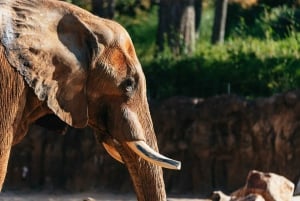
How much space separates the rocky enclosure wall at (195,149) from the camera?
13.8 m

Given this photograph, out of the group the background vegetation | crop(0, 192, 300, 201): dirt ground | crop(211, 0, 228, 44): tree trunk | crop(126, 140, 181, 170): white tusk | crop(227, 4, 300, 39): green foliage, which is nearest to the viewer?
crop(126, 140, 181, 170): white tusk

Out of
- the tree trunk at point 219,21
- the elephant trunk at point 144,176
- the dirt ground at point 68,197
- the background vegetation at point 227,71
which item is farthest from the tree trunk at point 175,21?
the elephant trunk at point 144,176

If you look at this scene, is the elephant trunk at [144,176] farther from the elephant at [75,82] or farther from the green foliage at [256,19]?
the green foliage at [256,19]

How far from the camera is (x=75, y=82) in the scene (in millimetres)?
7465

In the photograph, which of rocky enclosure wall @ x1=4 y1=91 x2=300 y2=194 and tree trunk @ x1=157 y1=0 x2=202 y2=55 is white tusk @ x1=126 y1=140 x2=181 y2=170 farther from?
tree trunk @ x1=157 y1=0 x2=202 y2=55

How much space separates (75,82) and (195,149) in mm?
6730

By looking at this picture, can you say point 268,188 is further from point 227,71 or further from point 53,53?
point 227,71

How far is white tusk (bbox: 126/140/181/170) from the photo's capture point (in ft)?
24.6

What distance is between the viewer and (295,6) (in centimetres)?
2027

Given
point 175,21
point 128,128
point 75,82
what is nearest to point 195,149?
point 175,21

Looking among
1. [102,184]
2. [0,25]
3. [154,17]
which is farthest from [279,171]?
[154,17]

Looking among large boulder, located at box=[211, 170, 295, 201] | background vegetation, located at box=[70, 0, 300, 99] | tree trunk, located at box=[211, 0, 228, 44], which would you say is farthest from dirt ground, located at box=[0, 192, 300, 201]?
tree trunk, located at box=[211, 0, 228, 44]

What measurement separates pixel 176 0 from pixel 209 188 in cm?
342

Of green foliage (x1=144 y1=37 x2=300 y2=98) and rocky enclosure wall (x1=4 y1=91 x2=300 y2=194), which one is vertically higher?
green foliage (x1=144 y1=37 x2=300 y2=98)
